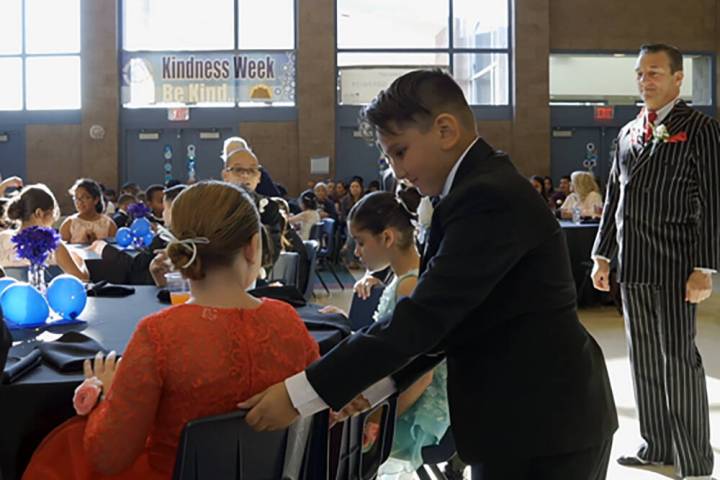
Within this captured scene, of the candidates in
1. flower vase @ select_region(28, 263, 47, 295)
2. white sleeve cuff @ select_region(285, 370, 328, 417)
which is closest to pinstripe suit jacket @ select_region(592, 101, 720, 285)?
white sleeve cuff @ select_region(285, 370, 328, 417)

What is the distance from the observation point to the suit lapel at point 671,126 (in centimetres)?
306

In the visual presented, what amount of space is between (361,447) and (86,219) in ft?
16.5

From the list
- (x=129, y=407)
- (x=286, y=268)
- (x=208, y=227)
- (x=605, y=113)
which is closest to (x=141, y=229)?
(x=286, y=268)

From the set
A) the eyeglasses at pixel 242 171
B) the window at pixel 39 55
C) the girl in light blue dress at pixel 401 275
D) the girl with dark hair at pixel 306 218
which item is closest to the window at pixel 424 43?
the window at pixel 39 55

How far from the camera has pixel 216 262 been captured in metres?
1.58

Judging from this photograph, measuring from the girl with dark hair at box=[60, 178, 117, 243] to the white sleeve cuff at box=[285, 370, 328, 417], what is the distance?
16.7 feet

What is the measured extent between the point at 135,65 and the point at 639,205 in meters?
13.1

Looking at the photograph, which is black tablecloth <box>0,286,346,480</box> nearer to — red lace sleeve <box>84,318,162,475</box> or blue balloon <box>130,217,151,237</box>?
red lace sleeve <box>84,318,162,475</box>

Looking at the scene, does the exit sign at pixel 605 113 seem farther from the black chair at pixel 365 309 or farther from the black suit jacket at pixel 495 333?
the black suit jacket at pixel 495 333

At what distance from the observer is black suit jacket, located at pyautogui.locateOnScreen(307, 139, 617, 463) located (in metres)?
1.34

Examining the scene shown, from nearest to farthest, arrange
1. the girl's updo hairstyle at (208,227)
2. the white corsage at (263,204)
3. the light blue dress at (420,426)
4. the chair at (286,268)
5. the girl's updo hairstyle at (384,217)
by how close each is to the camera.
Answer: the girl's updo hairstyle at (208,227) → the light blue dress at (420,426) → the girl's updo hairstyle at (384,217) → the white corsage at (263,204) → the chair at (286,268)

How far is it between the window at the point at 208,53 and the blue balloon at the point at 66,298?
12.7m

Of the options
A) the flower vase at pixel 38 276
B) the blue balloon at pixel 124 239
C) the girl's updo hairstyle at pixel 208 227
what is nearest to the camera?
the girl's updo hairstyle at pixel 208 227

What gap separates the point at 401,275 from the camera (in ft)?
8.45
